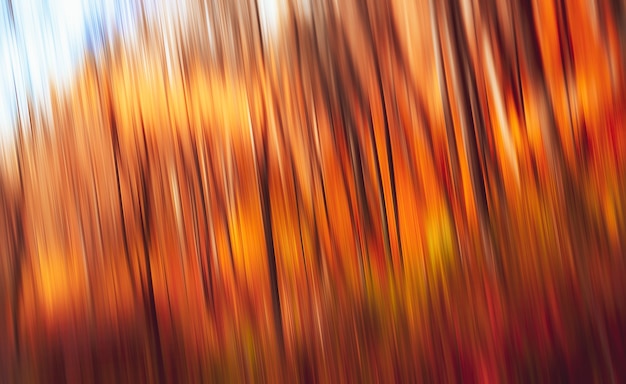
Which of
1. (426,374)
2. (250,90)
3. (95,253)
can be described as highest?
(250,90)

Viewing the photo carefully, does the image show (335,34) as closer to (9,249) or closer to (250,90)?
(250,90)

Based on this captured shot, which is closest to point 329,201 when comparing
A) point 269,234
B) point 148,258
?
point 269,234

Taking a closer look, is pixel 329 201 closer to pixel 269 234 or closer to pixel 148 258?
pixel 269 234

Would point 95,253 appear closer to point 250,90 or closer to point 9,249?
point 9,249

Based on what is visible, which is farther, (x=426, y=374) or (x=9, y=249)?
(x=9, y=249)

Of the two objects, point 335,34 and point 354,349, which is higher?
point 335,34

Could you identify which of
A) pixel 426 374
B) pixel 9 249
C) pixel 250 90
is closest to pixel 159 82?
pixel 250 90
